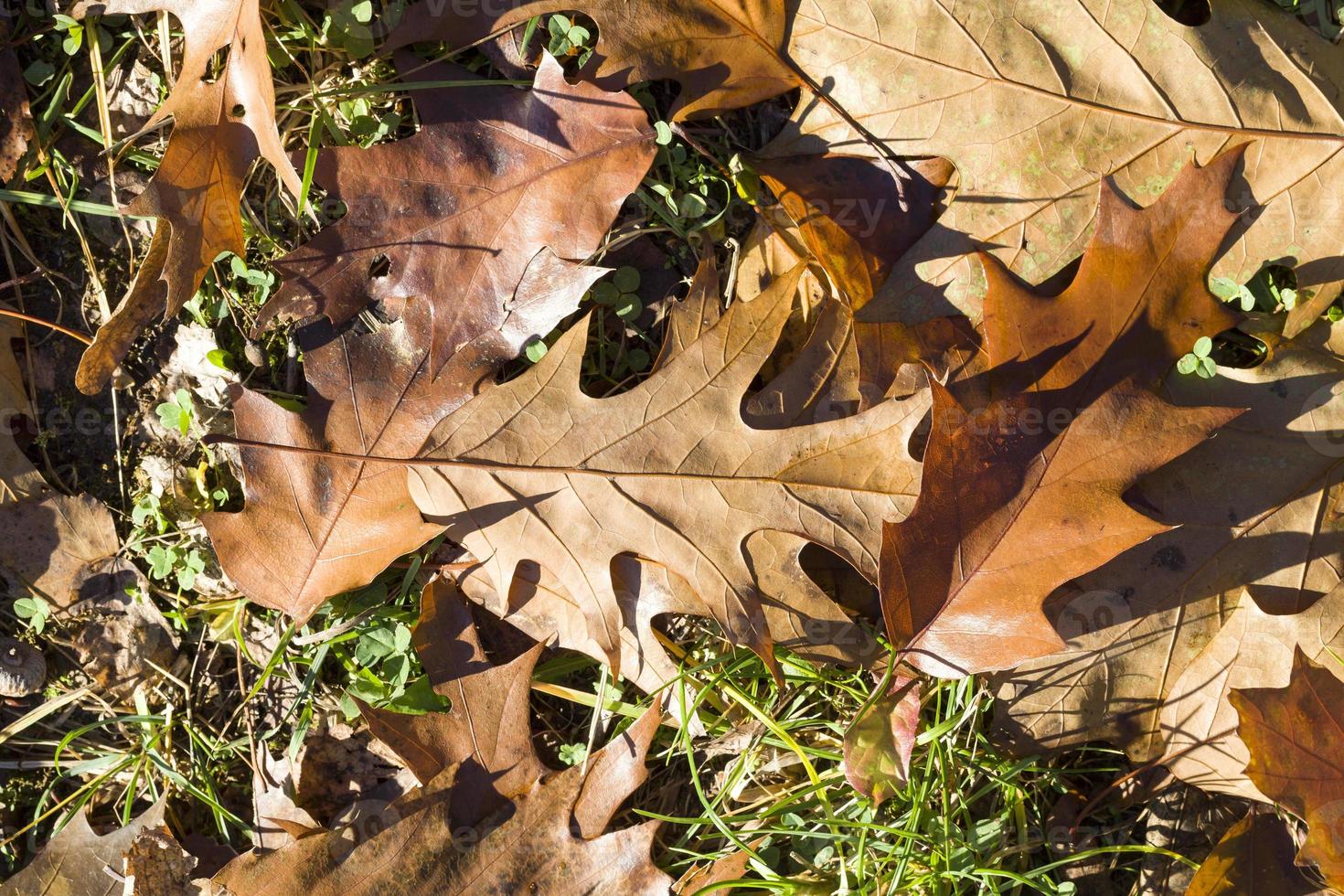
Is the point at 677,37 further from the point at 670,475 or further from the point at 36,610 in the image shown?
the point at 36,610

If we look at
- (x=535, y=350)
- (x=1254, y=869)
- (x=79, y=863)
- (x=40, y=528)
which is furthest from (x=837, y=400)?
(x=79, y=863)

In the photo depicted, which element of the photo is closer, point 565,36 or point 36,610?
point 565,36

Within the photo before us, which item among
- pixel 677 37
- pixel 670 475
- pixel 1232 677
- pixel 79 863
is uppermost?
→ pixel 677 37

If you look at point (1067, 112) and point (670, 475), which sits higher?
point (1067, 112)

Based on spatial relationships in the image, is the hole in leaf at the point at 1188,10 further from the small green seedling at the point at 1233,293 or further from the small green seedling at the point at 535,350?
the small green seedling at the point at 535,350

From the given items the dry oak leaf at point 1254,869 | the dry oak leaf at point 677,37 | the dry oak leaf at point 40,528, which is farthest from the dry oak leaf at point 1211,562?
the dry oak leaf at point 40,528

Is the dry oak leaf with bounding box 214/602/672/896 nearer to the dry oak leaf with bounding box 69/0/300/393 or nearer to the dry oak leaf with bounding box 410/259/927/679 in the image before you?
the dry oak leaf with bounding box 410/259/927/679

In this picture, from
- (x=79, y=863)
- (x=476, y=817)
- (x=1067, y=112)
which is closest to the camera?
(x=1067, y=112)

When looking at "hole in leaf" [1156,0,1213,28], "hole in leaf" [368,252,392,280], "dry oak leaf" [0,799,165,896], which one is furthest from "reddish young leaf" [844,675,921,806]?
"dry oak leaf" [0,799,165,896]

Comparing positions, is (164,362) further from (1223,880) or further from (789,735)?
(1223,880)
